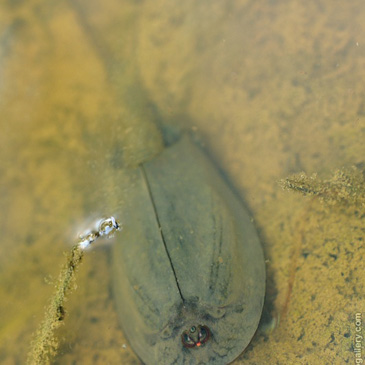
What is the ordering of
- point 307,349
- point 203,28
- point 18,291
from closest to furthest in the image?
point 307,349
point 18,291
point 203,28

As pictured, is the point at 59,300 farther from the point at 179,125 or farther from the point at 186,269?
the point at 179,125

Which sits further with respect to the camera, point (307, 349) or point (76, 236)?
point (76, 236)

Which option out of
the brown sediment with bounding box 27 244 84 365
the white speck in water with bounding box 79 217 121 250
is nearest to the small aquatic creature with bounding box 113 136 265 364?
the white speck in water with bounding box 79 217 121 250

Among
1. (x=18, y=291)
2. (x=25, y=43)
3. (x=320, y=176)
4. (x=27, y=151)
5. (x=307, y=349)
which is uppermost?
(x=25, y=43)

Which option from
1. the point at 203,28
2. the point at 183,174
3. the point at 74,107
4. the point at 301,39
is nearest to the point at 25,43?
the point at 74,107

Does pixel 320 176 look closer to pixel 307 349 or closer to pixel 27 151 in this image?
pixel 307 349

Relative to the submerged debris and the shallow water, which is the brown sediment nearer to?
the shallow water
